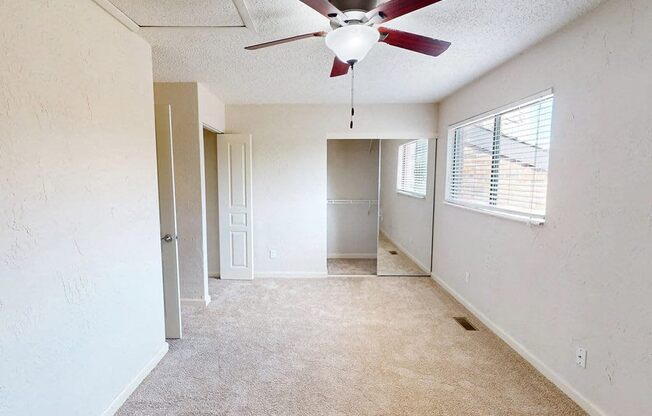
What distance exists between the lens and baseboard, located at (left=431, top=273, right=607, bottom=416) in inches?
72.3

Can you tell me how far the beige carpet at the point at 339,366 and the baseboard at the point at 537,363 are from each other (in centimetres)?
5

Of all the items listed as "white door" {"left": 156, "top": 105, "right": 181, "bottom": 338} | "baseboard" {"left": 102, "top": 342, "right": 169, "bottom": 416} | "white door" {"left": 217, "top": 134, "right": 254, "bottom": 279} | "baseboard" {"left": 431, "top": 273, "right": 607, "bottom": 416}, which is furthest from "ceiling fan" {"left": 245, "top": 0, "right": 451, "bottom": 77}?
"white door" {"left": 217, "top": 134, "right": 254, "bottom": 279}

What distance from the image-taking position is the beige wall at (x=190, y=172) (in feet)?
10.5

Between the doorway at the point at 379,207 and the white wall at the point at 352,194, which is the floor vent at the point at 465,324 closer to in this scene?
the doorway at the point at 379,207

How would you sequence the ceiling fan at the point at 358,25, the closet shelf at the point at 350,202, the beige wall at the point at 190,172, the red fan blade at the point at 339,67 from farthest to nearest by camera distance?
the closet shelf at the point at 350,202 < the beige wall at the point at 190,172 < the red fan blade at the point at 339,67 < the ceiling fan at the point at 358,25

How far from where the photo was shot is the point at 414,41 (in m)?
1.65

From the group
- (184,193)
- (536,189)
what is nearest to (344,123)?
(184,193)

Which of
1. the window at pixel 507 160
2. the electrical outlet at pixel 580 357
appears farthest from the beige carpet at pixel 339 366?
the window at pixel 507 160

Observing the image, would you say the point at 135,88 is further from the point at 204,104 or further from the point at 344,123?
the point at 344,123

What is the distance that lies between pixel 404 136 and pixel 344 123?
33.0 inches

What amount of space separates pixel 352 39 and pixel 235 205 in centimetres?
309

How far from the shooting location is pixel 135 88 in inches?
82.1

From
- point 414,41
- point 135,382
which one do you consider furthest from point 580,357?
point 135,382

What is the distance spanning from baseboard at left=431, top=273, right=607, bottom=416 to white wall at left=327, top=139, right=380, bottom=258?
185 cm
